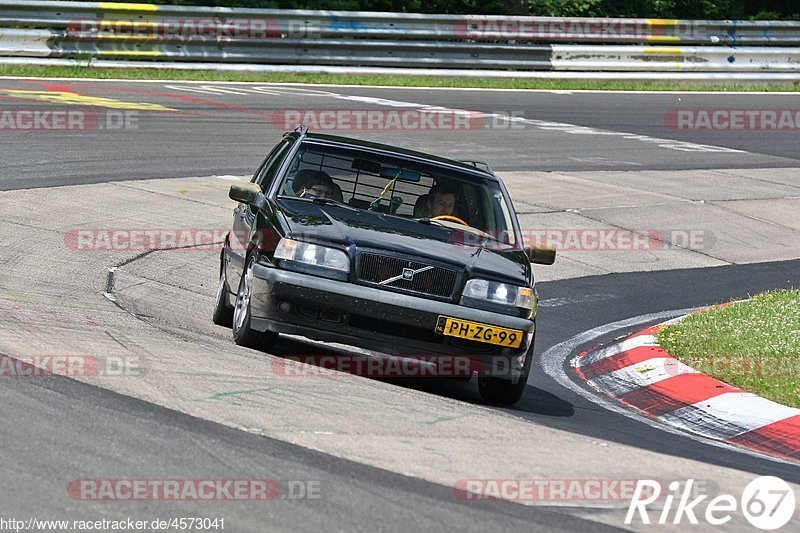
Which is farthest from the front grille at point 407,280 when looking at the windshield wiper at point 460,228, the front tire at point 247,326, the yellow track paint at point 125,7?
the yellow track paint at point 125,7

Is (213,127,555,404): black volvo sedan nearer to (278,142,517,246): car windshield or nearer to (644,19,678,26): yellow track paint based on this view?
(278,142,517,246): car windshield

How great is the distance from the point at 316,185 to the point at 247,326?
128cm

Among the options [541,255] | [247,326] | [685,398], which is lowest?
[685,398]

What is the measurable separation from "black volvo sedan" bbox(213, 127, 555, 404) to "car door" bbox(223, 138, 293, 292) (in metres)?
0.04

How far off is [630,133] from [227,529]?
61.8 feet

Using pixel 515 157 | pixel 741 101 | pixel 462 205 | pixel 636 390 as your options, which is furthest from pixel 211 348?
pixel 741 101

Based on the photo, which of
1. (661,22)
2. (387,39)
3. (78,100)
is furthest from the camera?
(661,22)

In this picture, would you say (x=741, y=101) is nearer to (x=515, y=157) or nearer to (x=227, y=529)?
(x=515, y=157)

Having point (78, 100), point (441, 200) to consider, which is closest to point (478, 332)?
point (441, 200)

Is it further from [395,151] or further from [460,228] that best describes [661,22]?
[460,228]

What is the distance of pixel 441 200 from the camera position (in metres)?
8.72

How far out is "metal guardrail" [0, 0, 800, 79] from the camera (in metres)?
22.8

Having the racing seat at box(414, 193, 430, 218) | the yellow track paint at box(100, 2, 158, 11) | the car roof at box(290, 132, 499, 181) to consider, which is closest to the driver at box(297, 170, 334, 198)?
the car roof at box(290, 132, 499, 181)

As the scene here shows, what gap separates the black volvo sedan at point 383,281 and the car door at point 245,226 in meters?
0.04
